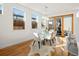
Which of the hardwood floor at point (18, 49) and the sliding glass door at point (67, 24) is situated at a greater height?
the sliding glass door at point (67, 24)

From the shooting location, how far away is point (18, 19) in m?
2.67

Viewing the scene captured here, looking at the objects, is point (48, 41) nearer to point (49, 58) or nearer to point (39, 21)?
point (39, 21)

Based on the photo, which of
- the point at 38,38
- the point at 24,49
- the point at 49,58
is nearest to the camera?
the point at 49,58

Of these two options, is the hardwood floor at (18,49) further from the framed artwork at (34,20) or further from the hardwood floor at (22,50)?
the framed artwork at (34,20)

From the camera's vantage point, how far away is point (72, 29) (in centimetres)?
258

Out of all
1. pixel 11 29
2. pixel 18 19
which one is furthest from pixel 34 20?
pixel 11 29

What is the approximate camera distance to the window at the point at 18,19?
2.67 m

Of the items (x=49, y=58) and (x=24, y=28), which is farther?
(x=24, y=28)

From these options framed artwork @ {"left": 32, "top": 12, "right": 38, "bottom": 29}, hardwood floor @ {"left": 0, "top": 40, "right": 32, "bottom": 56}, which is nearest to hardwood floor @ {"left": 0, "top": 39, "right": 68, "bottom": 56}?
hardwood floor @ {"left": 0, "top": 40, "right": 32, "bottom": 56}

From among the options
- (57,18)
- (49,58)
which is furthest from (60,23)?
(49,58)

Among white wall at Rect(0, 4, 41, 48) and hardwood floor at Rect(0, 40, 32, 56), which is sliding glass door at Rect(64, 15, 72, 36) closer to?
white wall at Rect(0, 4, 41, 48)

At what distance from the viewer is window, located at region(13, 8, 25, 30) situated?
2.67 metres

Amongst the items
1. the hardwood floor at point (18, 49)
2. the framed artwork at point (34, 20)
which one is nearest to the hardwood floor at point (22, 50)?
the hardwood floor at point (18, 49)

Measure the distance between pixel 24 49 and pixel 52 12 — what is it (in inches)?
50.2
